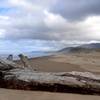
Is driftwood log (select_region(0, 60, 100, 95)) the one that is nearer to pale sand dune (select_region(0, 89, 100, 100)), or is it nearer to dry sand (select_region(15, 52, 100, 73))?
pale sand dune (select_region(0, 89, 100, 100))

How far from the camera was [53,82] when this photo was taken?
8.69 metres

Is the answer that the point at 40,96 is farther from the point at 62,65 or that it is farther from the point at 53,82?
the point at 62,65

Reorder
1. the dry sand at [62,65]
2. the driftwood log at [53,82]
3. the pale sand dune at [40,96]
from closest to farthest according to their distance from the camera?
the pale sand dune at [40,96] → the driftwood log at [53,82] → the dry sand at [62,65]

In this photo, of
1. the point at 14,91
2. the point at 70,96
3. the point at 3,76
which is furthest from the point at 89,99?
the point at 3,76

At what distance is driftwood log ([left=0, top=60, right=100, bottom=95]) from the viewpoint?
8.51 meters

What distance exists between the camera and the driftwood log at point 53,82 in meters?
8.51

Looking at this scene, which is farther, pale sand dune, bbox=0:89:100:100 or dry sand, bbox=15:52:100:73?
dry sand, bbox=15:52:100:73

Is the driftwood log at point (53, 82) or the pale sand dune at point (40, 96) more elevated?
the driftwood log at point (53, 82)

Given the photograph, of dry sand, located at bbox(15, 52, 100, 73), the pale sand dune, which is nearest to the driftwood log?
the pale sand dune

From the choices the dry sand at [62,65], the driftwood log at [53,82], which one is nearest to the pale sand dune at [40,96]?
the driftwood log at [53,82]

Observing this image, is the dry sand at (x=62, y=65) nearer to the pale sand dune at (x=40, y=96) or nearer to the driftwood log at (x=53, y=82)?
the driftwood log at (x=53, y=82)

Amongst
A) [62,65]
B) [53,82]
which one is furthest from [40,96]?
[62,65]

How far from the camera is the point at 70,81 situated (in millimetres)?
8586

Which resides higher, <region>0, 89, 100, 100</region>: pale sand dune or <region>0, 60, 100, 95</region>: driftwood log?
<region>0, 60, 100, 95</region>: driftwood log
